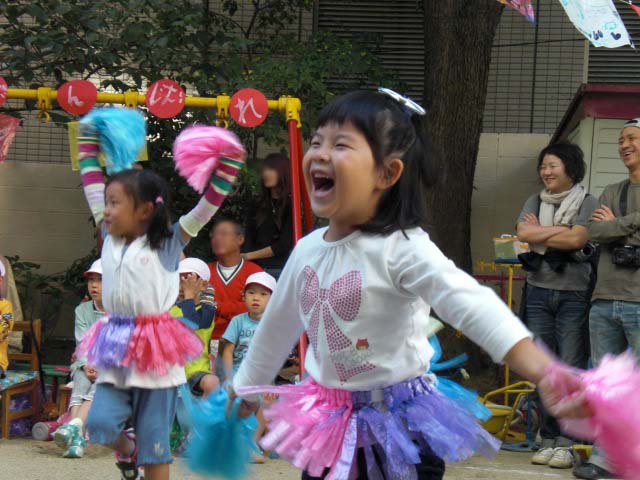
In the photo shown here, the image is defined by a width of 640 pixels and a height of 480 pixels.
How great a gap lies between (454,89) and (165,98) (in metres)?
2.72

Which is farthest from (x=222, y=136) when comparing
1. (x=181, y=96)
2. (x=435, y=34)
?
(x=435, y=34)

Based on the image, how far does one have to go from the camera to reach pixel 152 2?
7414 millimetres

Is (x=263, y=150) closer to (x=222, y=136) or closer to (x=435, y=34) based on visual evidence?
(x=435, y=34)

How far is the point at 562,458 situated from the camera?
235 inches

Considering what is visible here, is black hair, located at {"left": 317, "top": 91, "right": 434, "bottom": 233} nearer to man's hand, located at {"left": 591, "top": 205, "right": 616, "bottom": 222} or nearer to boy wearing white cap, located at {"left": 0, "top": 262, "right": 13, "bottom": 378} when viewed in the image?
man's hand, located at {"left": 591, "top": 205, "right": 616, "bottom": 222}

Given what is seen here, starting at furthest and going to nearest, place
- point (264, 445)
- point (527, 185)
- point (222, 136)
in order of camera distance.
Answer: point (527, 185)
point (222, 136)
point (264, 445)

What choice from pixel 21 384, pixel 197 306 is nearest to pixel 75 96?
pixel 197 306

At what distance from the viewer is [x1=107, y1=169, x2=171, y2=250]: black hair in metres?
4.62

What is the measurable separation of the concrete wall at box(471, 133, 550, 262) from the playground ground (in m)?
3.59

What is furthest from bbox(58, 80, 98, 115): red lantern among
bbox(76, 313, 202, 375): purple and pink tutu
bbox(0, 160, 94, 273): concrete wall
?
bbox(0, 160, 94, 273): concrete wall

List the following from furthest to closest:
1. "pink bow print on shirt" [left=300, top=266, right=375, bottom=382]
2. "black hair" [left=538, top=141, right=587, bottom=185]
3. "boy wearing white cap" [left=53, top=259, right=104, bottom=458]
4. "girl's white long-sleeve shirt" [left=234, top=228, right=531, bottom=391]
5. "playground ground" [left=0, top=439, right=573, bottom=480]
→ "boy wearing white cap" [left=53, top=259, right=104, bottom=458] → "black hair" [left=538, top=141, right=587, bottom=185] → "playground ground" [left=0, top=439, right=573, bottom=480] → "pink bow print on shirt" [left=300, top=266, right=375, bottom=382] → "girl's white long-sleeve shirt" [left=234, top=228, right=531, bottom=391]

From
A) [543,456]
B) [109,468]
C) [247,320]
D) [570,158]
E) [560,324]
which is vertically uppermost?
[570,158]

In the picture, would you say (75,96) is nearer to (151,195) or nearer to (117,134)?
(117,134)

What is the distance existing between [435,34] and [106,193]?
4.63 metres
